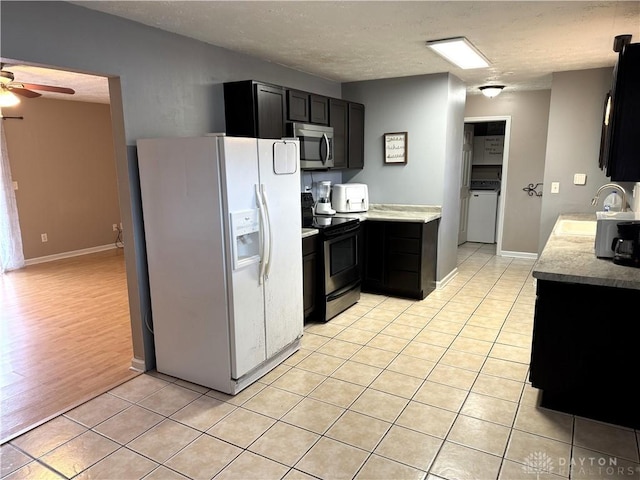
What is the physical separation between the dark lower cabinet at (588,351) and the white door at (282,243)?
1626 mm

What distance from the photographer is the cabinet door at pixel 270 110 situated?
11.2 feet

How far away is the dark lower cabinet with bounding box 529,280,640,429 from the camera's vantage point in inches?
88.0

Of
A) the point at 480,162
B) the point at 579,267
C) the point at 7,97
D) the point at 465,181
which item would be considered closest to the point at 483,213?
the point at 465,181

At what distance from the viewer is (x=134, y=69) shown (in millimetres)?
2748

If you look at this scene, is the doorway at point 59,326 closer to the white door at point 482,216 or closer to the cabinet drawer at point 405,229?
the cabinet drawer at point 405,229

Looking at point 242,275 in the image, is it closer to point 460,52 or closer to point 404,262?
point 404,262

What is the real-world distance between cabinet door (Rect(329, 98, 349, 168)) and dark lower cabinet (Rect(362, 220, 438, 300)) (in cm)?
76

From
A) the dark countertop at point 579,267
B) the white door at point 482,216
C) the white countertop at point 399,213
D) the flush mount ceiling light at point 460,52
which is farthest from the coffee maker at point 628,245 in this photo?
the white door at point 482,216

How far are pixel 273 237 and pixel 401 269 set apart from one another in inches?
77.1

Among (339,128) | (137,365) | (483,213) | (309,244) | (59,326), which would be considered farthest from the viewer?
(483,213)

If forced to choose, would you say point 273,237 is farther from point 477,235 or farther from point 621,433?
point 477,235

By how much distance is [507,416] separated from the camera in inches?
96.0

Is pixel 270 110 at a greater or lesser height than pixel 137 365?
greater

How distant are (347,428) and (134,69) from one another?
255 cm
